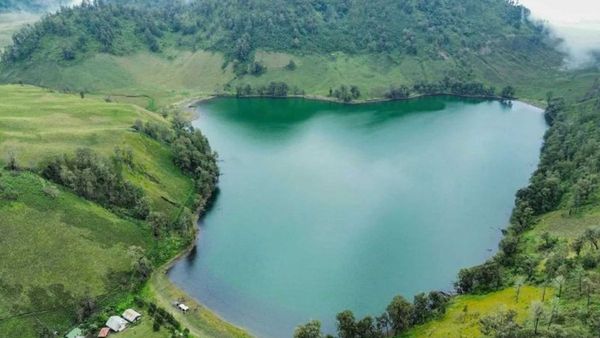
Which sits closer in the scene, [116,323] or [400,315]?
[400,315]

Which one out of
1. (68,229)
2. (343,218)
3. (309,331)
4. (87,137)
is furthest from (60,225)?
(343,218)

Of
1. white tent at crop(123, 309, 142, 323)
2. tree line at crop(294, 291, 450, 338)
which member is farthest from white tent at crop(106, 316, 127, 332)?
tree line at crop(294, 291, 450, 338)

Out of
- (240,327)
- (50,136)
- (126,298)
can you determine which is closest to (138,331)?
(126,298)

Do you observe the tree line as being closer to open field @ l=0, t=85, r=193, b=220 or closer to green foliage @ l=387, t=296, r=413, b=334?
green foliage @ l=387, t=296, r=413, b=334

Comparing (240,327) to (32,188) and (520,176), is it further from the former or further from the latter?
(520,176)

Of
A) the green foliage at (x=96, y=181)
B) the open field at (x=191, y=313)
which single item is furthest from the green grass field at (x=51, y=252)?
the open field at (x=191, y=313)

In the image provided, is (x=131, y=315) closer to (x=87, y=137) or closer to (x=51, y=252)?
(x=51, y=252)
